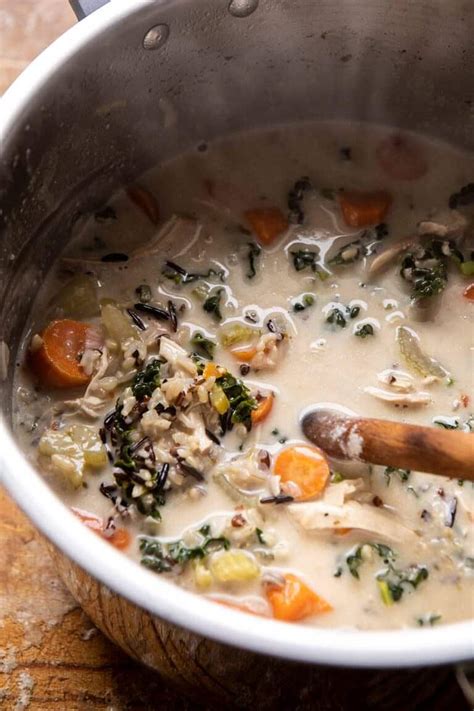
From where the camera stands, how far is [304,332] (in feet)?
7.18

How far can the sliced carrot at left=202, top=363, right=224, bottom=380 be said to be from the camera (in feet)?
6.65

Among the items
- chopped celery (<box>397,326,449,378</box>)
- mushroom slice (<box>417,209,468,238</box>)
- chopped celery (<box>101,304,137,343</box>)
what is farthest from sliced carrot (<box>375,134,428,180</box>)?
chopped celery (<box>101,304,137,343</box>)

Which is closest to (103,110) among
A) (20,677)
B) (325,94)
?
(325,94)

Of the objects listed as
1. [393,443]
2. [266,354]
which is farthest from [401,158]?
[393,443]

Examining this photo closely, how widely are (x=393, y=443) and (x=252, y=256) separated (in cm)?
69

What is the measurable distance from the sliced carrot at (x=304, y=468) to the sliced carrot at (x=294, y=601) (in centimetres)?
19

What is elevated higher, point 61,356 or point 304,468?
point 61,356

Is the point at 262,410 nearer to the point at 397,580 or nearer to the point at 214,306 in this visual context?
the point at 214,306

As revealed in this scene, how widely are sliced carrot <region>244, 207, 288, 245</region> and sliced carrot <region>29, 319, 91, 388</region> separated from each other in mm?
490

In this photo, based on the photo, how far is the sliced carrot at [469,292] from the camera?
7.42ft

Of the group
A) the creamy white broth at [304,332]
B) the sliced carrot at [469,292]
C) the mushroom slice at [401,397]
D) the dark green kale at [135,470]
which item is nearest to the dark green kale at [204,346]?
the creamy white broth at [304,332]

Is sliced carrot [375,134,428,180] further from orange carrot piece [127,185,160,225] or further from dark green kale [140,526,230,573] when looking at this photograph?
dark green kale [140,526,230,573]

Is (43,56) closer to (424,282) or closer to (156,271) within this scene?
(156,271)

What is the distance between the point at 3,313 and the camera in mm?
2033
